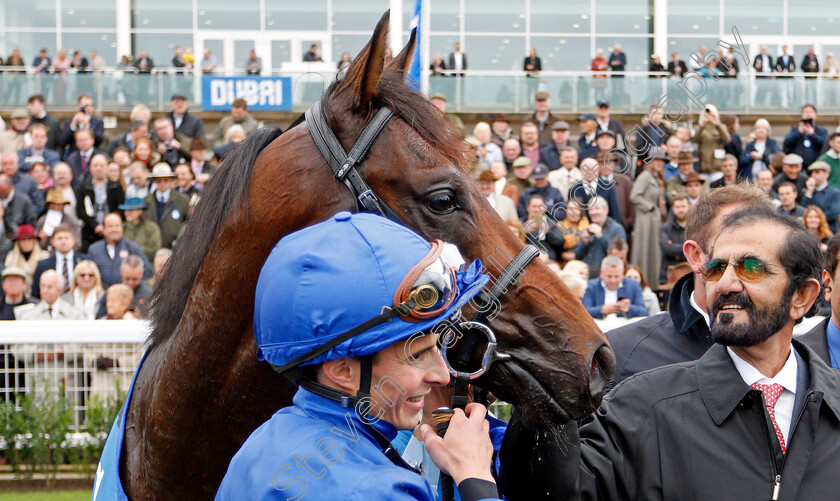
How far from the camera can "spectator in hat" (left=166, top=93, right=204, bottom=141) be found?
1103 centimetres

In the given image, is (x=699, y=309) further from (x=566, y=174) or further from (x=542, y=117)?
(x=542, y=117)

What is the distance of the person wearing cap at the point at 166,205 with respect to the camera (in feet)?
27.5

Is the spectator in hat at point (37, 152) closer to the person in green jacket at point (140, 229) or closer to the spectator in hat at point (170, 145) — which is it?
the spectator in hat at point (170, 145)

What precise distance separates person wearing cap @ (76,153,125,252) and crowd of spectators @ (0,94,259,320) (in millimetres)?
10

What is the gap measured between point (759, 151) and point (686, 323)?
855 centimetres

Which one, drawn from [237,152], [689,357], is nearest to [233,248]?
[237,152]

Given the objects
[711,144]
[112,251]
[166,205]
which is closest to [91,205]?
[166,205]

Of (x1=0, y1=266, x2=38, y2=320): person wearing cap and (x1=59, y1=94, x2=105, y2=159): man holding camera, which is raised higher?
(x1=59, y1=94, x2=105, y2=159): man holding camera

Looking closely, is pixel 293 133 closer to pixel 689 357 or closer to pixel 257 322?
pixel 257 322

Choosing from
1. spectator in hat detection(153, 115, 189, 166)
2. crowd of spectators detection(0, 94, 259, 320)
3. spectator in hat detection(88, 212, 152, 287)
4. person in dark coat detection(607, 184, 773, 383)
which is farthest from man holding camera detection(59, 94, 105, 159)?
person in dark coat detection(607, 184, 773, 383)

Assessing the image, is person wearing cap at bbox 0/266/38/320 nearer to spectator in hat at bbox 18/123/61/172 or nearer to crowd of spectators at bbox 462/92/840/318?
crowd of spectators at bbox 462/92/840/318

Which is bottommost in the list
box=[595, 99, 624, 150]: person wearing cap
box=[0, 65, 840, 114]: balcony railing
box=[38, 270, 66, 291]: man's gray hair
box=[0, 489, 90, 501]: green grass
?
box=[0, 489, 90, 501]: green grass

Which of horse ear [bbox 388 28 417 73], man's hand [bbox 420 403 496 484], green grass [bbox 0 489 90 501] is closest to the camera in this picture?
man's hand [bbox 420 403 496 484]

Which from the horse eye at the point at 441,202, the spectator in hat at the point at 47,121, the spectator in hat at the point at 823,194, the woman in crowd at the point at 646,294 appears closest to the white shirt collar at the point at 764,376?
the horse eye at the point at 441,202
